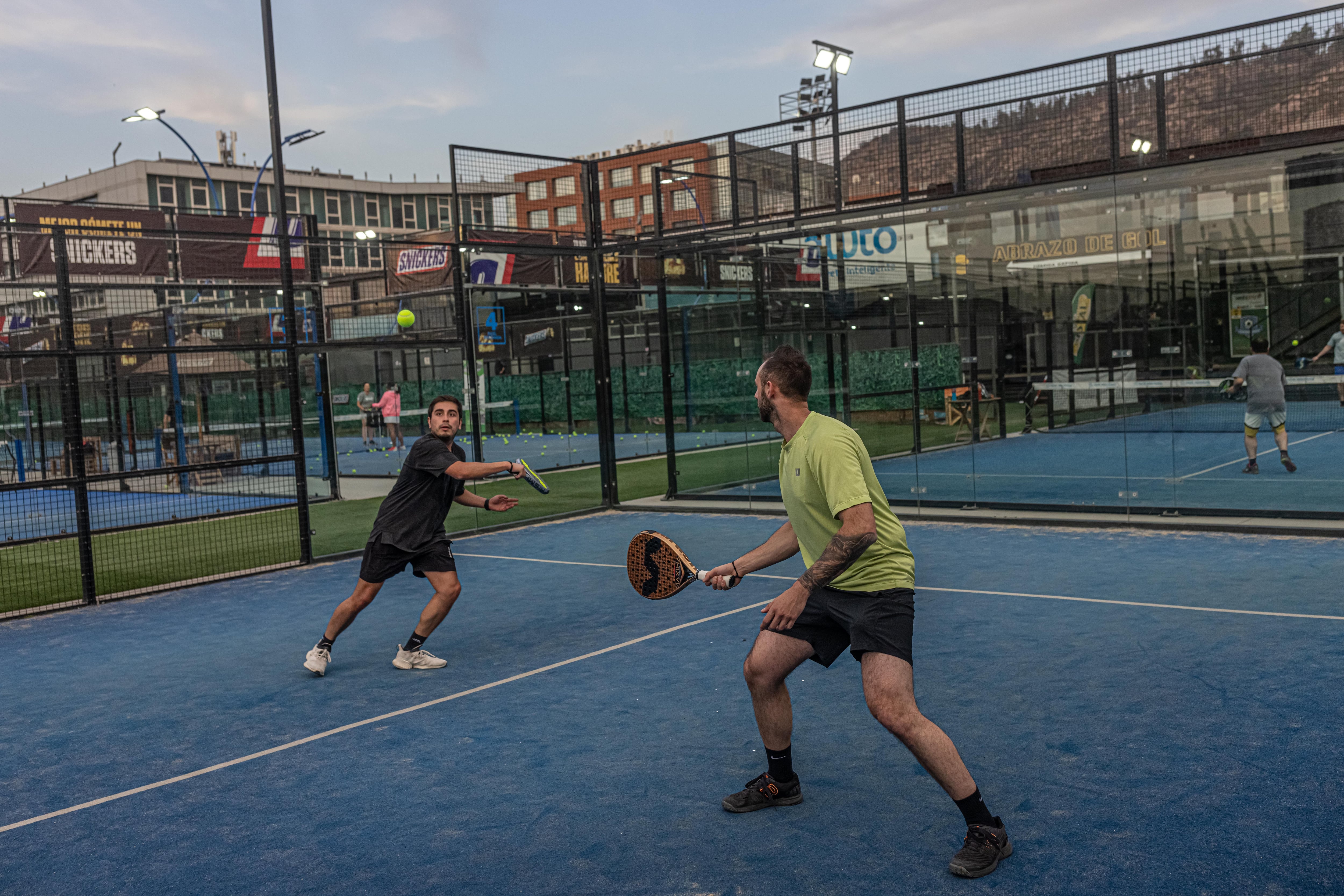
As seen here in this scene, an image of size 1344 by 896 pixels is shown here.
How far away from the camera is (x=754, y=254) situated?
13695mm

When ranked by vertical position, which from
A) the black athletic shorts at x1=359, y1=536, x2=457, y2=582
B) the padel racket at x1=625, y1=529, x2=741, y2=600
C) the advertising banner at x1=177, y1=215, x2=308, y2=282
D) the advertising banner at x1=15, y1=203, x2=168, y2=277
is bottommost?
the black athletic shorts at x1=359, y1=536, x2=457, y2=582

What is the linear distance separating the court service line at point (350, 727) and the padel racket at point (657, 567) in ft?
6.37

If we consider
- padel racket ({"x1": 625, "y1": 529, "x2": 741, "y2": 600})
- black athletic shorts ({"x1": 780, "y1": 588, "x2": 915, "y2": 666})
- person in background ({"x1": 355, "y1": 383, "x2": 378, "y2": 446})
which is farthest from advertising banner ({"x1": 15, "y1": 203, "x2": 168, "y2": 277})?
black athletic shorts ({"x1": 780, "y1": 588, "x2": 915, "y2": 666})

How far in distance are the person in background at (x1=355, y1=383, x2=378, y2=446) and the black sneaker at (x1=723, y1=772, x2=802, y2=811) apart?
61.6ft

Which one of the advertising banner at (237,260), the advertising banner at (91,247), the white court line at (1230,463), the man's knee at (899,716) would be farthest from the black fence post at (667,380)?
the man's knee at (899,716)

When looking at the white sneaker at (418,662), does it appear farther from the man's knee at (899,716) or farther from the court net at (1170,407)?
the court net at (1170,407)

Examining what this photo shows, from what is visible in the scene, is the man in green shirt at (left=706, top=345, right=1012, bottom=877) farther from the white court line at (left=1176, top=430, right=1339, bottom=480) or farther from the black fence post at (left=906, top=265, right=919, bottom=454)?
the black fence post at (left=906, top=265, right=919, bottom=454)

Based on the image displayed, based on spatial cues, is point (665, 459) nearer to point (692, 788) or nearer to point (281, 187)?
point (281, 187)

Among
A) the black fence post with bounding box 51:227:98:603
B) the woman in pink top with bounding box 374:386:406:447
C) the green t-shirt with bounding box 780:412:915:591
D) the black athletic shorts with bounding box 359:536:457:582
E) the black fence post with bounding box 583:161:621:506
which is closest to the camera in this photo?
the green t-shirt with bounding box 780:412:915:591

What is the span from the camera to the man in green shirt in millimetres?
3727

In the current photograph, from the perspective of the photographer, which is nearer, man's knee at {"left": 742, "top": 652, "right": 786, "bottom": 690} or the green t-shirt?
the green t-shirt

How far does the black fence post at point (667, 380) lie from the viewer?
14359mm

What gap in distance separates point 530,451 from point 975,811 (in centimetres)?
1764

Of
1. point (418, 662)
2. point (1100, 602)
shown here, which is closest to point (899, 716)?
point (418, 662)
